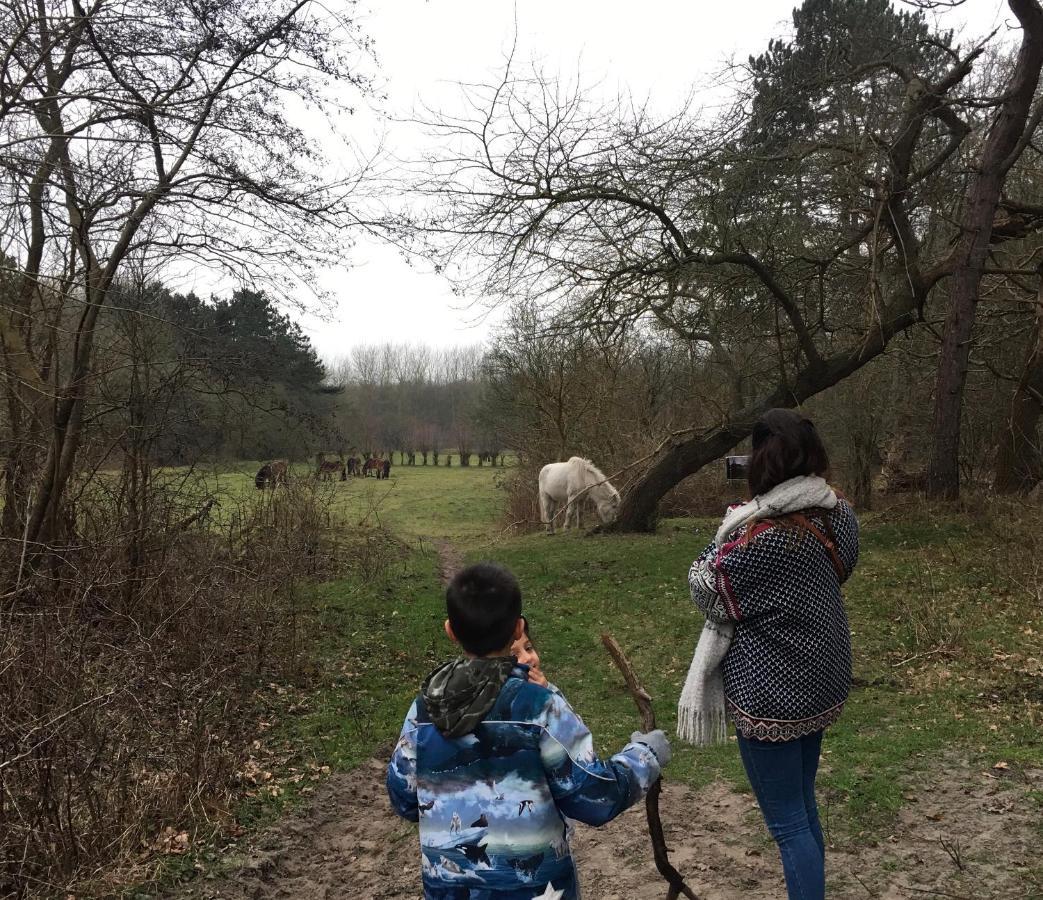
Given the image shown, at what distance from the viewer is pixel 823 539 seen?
8.58ft

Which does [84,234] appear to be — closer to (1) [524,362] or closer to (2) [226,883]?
(2) [226,883]

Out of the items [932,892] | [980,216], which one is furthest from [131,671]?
[980,216]

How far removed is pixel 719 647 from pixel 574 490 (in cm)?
1405

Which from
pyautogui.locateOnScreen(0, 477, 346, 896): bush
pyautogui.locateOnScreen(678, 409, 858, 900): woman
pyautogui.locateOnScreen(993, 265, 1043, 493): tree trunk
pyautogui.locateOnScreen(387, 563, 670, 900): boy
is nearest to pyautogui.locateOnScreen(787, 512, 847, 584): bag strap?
pyautogui.locateOnScreen(678, 409, 858, 900): woman

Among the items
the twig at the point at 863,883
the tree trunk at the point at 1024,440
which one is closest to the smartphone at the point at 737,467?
the twig at the point at 863,883

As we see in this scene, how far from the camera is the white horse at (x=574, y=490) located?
16.1 meters

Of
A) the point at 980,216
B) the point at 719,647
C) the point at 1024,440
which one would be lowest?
the point at 719,647

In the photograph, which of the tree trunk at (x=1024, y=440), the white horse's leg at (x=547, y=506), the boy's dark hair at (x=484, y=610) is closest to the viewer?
the boy's dark hair at (x=484, y=610)

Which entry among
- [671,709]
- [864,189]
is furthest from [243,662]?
[864,189]

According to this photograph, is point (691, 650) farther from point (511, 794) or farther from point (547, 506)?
point (547, 506)

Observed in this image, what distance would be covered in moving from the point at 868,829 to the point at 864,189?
29.9 ft

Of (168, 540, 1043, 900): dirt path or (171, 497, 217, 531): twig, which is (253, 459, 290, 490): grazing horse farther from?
(168, 540, 1043, 900): dirt path

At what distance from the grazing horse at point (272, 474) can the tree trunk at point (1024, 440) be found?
34.4 feet

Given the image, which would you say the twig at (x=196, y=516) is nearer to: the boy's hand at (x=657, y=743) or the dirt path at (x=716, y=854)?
the dirt path at (x=716, y=854)
